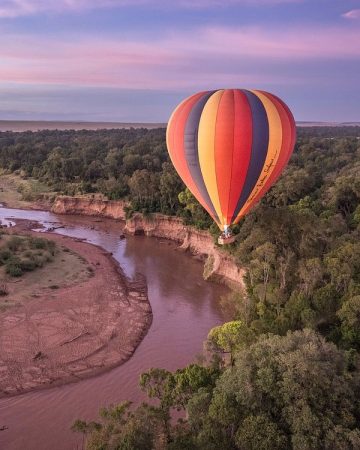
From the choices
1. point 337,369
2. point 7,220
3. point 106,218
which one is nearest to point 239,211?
point 337,369

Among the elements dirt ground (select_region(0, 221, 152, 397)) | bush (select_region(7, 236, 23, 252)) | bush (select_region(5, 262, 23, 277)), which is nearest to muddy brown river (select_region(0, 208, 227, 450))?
dirt ground (select_region(0, 221, 152, 397))

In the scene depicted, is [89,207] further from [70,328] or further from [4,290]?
[70,328]

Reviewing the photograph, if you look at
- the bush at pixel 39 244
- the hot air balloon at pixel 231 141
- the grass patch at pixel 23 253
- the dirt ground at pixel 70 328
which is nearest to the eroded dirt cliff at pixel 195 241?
the dirt ground at pixel 70 328

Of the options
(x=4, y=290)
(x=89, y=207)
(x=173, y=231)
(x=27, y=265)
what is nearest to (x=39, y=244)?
(x=27, y=265)

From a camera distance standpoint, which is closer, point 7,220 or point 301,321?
point 301,321

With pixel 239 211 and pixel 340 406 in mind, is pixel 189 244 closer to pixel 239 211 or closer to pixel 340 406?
pixel 239 211

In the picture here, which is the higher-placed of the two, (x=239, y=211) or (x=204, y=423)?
(x=239, y=211)

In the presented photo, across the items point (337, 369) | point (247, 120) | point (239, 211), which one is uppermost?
point (247, 120)

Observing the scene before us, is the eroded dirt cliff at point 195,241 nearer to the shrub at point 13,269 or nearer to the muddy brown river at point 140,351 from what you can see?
the muddy brown river at point 140,351
